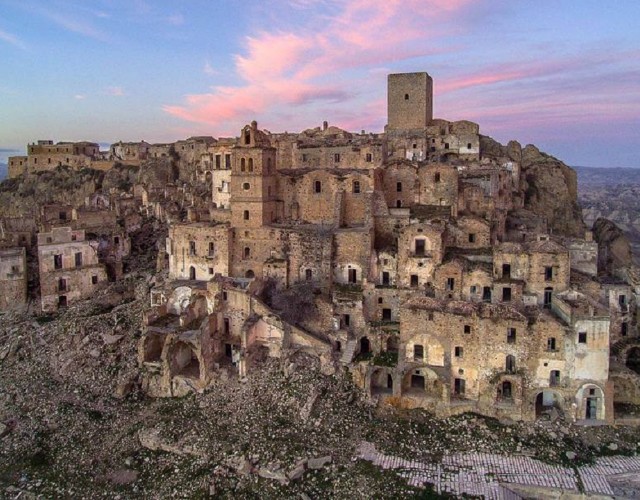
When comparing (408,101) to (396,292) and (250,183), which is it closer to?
(250,183)

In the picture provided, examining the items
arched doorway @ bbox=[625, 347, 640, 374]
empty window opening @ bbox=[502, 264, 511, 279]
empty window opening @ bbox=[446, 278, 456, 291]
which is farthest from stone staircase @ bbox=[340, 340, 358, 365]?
arched doorway @ bbox=[625, 347, 640, 374]

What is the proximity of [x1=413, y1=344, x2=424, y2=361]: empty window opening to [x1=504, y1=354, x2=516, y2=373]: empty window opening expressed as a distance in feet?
14.3

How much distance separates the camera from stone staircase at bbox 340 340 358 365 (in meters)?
32.6

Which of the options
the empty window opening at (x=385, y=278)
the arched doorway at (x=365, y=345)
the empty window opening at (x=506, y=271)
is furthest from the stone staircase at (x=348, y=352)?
the empty window opening at (x=506, y=271)

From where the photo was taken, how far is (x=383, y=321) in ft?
116

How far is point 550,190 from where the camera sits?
51125 mm

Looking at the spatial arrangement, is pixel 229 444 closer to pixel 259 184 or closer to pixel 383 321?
pixel 383 321

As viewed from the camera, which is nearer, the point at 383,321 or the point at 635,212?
the point at 383,321

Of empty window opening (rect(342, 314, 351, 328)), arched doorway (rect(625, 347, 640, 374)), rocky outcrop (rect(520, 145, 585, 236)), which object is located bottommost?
arched doorway (rect(625, 347, 640, 374))

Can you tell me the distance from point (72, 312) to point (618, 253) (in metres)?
40.6

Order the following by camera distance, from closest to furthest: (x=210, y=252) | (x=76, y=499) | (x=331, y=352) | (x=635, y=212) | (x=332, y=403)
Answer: (x=76, y=499)
(x=332, y=403)
(x=331, y=352)
(x=210, y=252)
(x=635, y=212)

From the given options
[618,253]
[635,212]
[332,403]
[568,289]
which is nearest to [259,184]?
[332,403]

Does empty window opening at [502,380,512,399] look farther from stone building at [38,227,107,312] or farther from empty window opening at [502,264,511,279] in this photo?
stone building at [38,227,107,312]

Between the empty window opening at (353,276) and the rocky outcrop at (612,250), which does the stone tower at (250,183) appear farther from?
the rocky outcrop at (612,250)
